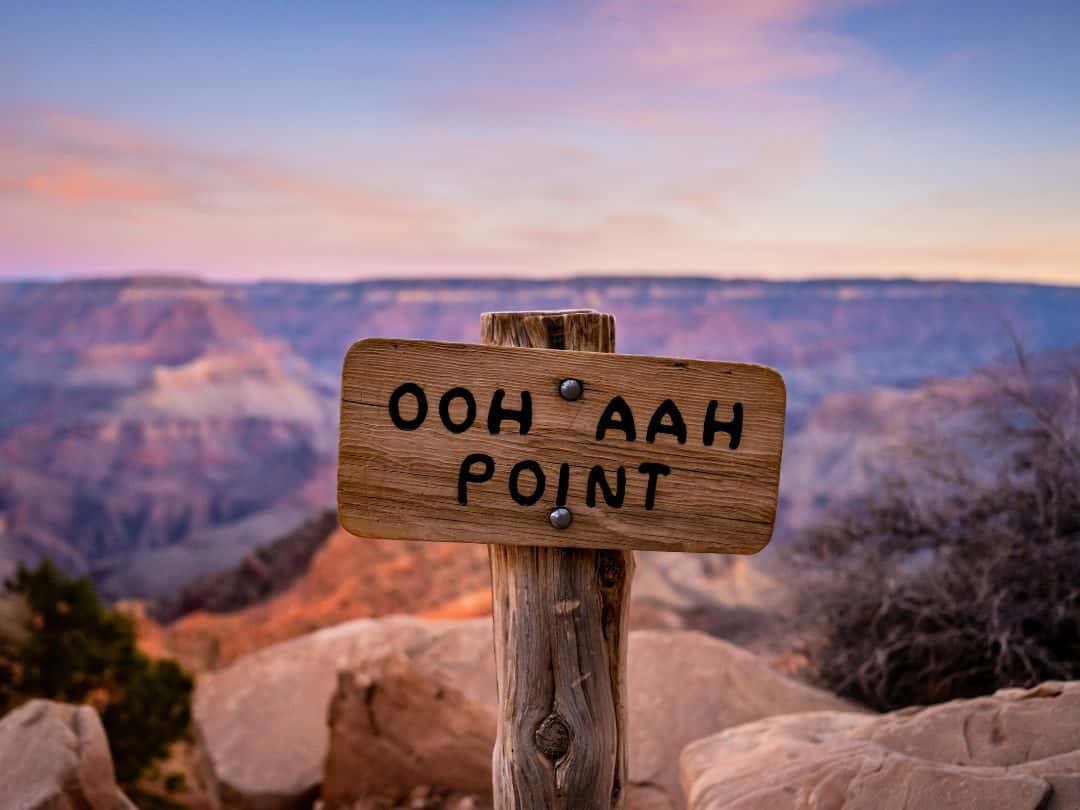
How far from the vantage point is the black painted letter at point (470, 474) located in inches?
60.9

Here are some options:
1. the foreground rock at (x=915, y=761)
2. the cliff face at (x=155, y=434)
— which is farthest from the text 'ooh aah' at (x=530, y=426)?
the cliff face at (x=155, y=434)

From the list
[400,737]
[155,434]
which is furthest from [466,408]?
[155,434]

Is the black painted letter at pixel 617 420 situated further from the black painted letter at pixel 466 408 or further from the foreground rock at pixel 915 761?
the foreground rock at pixel 915 761

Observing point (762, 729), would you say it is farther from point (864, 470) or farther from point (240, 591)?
point (240, 591)

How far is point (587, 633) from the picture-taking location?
1633 millimetres

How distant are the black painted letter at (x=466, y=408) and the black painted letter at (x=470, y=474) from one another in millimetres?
56

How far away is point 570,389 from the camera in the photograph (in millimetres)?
1524

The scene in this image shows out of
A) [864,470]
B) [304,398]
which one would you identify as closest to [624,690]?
[864,470]

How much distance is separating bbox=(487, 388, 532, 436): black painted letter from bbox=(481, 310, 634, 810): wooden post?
0.53ft

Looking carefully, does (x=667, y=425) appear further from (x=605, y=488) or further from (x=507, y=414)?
(x=507, y=414)

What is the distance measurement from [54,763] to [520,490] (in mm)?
1926

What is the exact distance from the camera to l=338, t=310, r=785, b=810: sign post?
5.03ft

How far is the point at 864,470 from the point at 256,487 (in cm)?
4791

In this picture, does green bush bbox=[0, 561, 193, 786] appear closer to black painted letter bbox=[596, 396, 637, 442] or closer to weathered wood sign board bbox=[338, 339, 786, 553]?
weathered wood sign board bbox=[338, 339, 786, 553]
